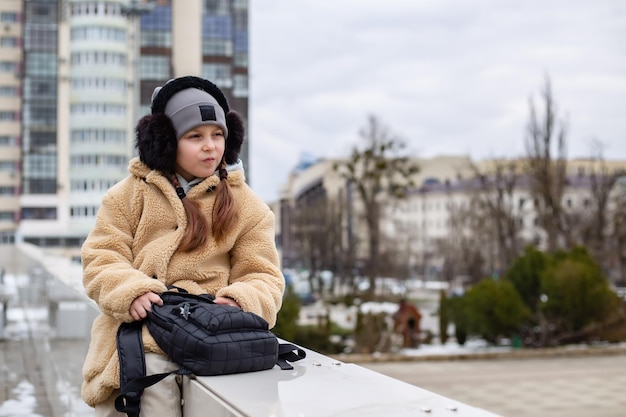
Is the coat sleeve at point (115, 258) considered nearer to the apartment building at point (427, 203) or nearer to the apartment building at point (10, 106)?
the apartment building at point (427, 203)

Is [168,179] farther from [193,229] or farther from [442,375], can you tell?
[442,375]

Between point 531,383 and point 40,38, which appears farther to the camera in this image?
point 40,38

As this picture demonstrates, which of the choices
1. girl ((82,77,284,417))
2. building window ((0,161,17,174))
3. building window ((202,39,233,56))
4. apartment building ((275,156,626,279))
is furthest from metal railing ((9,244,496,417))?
building window ((0,161,17,174))

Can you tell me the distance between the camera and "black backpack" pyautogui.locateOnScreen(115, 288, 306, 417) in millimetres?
2281

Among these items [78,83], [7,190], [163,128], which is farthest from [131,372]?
[7,190]

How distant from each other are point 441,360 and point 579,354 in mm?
2816

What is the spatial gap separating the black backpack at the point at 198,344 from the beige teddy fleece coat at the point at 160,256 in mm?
117

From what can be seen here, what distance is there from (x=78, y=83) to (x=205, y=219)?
6480 centimetres

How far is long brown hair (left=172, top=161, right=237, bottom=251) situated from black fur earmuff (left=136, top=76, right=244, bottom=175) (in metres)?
0.08

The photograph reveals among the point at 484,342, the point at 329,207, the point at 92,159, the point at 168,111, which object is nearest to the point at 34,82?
the point at 92,159

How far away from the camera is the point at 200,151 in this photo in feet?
8.80

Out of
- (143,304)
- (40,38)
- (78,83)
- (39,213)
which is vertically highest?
(40,38)

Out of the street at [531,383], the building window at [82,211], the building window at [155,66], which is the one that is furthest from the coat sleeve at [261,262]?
the building window at [82,211]

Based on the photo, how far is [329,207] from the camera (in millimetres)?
57938
